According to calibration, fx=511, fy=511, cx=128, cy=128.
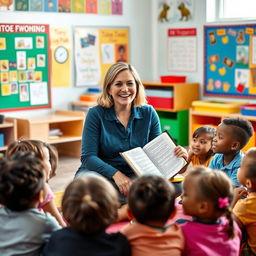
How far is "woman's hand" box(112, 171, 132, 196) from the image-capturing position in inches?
108

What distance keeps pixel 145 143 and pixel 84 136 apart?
0.37 meters

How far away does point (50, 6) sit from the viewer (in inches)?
204

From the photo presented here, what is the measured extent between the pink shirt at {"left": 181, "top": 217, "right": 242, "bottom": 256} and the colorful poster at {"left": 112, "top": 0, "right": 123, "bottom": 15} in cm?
428

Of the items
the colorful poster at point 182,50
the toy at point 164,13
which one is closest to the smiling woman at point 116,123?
the colorful poster at point 182,50

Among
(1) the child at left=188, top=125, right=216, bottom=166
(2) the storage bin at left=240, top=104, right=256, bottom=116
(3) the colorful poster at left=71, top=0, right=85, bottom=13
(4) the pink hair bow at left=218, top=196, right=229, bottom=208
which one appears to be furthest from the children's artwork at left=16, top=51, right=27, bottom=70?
(4) the pink hair bow at left=218, top=196, right=229, bottom=208

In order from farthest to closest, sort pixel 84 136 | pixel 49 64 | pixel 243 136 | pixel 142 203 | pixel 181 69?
pixel 181 69 < pixel 49 64 < pixel 84 136 < pixel 243 136 < pixel 142 203

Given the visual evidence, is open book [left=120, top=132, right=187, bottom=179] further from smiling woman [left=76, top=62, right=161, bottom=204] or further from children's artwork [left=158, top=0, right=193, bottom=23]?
children's artwork [left=158, top=0, right=193, bottom=23]

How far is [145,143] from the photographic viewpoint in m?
3.06

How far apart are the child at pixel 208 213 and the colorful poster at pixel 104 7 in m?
4.10

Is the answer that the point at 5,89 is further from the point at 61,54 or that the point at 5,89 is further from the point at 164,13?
the point at 164,13

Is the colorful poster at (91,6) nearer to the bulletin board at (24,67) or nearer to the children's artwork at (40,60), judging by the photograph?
the bulletin board at (24,67)

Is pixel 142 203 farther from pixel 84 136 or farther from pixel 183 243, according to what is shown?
pixel 84 136

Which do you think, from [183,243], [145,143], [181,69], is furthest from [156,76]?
[183,243]

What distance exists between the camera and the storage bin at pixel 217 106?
5.10 meters
